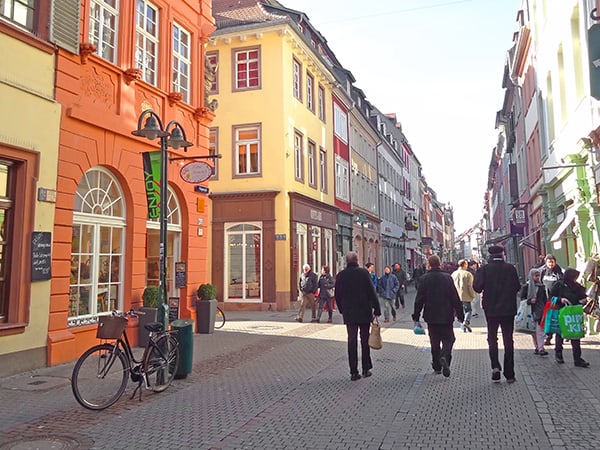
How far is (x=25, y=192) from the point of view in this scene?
846 cm

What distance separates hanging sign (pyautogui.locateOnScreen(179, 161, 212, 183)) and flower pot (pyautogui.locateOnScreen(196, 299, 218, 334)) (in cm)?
365

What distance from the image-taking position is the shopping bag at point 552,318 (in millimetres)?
8617

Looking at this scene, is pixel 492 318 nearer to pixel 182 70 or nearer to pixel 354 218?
pixel 182 70

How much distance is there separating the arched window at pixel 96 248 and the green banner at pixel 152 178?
1354 mm

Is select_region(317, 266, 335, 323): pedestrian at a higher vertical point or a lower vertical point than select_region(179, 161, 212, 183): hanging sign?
lower

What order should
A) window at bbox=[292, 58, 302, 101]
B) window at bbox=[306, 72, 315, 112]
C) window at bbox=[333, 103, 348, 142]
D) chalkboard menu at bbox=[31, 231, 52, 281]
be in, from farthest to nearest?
window at bbox=[333, 103, 348, 142], window at bbox=[306, 72, 315, 112], window at bbox=[292, 58, 302, 101], chalkboard menu at bbox=[31, 231, 52, 281]

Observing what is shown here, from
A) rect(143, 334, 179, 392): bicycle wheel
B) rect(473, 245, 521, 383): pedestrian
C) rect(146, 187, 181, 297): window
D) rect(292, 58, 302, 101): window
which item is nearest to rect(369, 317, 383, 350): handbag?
rect(473, 245, 521, 383): pedestrian

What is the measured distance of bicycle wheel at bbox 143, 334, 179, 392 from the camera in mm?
6848

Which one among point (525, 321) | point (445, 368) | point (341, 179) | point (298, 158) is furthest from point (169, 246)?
point (341, 179)

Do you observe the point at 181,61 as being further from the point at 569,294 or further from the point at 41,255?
the point at 569,294

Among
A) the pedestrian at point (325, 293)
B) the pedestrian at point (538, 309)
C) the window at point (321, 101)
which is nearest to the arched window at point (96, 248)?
the pedestrian at point (325, 293)

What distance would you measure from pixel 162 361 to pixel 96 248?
13.4 feet

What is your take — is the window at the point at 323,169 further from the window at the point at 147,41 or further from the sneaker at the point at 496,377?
the sneaker at the point at 496,377

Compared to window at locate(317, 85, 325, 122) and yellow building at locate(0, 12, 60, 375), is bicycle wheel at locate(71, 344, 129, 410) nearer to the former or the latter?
yellow building at locate(0, 12, 60, 375)
